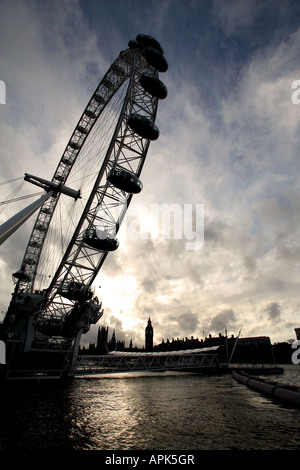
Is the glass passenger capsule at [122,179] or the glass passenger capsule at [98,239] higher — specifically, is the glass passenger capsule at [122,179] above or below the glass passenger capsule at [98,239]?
above

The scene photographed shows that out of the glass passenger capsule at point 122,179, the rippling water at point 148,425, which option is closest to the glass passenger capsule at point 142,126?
the glass passenger capsule at point 122,179

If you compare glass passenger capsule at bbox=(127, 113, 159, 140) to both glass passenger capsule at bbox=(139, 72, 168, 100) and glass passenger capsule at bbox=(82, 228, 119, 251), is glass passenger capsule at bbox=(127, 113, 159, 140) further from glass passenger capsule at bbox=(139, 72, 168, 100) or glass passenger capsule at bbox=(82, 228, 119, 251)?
glass passenger capsule at bbox=(82, 228, 119, 251)

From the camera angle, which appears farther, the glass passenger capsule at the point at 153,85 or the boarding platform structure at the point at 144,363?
the boarding platform structure at the point at 144,363

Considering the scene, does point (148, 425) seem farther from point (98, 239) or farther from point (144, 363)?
point (144, 363)

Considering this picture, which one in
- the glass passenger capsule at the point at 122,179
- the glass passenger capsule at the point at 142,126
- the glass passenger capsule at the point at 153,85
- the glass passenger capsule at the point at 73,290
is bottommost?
the glass passenger capsule at the point at 73,290

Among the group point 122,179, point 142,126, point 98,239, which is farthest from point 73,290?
point 142,126

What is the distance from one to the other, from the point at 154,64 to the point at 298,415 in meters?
35.7

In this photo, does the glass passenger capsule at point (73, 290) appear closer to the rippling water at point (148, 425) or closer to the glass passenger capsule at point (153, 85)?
the rippling water at point (148, 425)

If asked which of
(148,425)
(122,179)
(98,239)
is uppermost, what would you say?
(122,179)

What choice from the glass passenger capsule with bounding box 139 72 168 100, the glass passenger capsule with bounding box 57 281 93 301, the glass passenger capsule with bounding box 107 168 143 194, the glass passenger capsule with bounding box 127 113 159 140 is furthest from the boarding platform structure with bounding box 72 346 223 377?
the glass passenger capsule with bounding box 139 72 168 100
